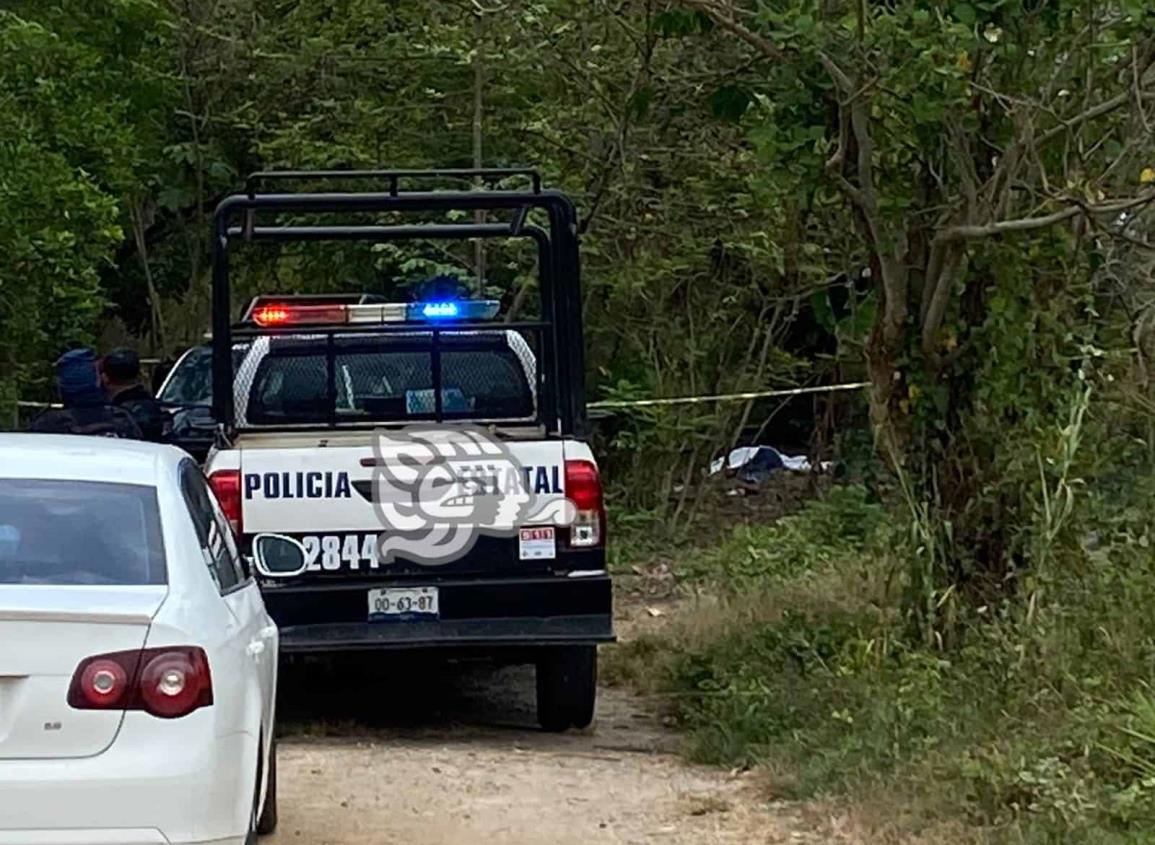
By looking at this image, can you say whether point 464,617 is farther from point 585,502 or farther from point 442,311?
point 442,311

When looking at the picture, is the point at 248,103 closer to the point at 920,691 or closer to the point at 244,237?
the point at 244,237

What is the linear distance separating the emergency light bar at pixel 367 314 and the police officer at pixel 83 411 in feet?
2.96

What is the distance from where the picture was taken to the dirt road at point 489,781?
7133mm

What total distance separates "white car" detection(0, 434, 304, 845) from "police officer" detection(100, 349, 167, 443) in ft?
18.5

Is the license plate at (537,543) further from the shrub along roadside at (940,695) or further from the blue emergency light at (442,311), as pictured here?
the blue emergency light at (442,311)


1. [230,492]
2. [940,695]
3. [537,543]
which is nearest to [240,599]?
[230,492]

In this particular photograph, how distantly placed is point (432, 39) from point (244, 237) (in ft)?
24.6

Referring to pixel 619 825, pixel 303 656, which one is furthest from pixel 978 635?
pixel 303 656

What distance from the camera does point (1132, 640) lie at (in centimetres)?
809

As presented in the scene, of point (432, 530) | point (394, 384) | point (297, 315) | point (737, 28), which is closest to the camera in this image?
point (432, 530)

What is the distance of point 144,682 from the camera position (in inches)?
198

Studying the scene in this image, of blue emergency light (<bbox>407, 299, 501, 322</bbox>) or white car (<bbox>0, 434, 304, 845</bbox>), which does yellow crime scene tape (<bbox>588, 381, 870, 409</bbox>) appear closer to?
blue emergency light (<bbox>407, 299, 501, 322</bbox>)

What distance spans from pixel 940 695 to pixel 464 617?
2.13 metres

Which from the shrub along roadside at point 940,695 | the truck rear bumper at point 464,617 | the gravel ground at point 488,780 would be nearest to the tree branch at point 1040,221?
the shrub along roadside at point 940,695
